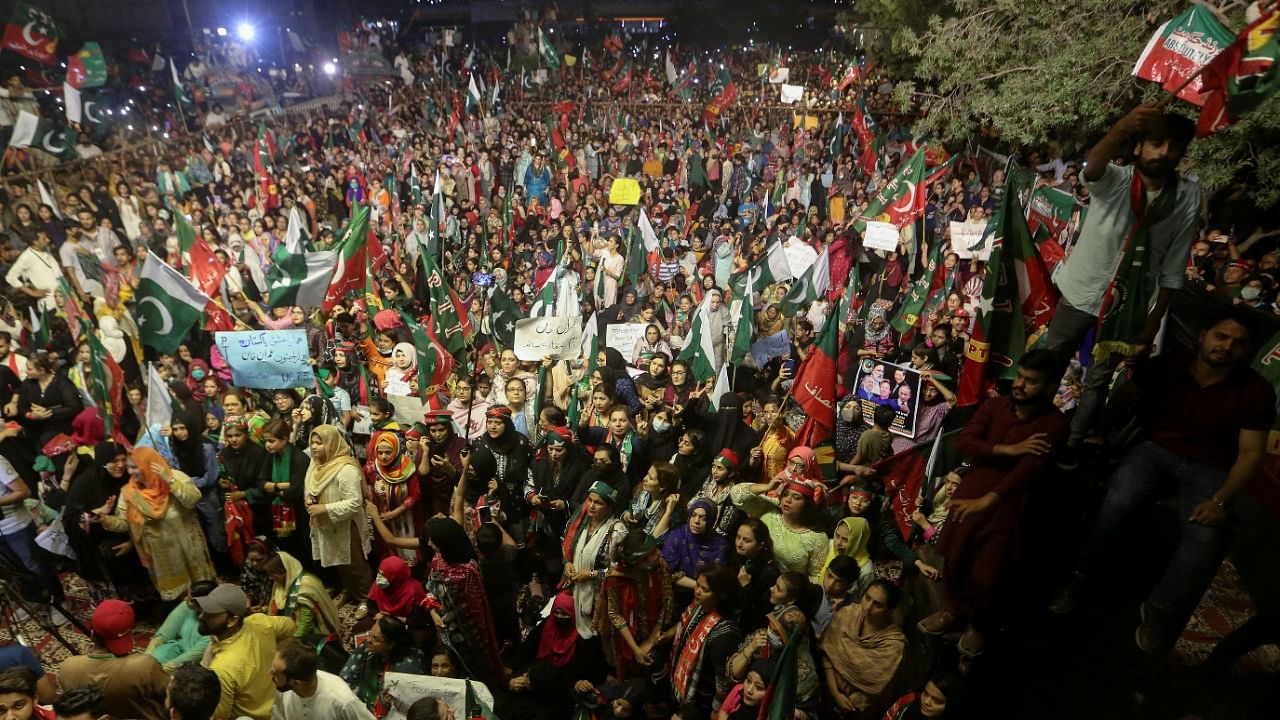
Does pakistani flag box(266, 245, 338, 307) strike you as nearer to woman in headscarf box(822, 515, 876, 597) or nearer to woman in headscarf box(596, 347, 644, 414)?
woman in headscarf box(596, 347, 644, 414)

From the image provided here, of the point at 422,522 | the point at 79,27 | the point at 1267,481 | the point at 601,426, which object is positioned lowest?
the point at 422,522

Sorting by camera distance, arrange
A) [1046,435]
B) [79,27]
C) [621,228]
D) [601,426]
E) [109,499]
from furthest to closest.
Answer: [79,27]
[621,228]
[601,426]
[109,499]
[1046,435]

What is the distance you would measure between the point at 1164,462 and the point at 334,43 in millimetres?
45137

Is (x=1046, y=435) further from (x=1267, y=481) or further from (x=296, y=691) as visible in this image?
(x=296, y=691)

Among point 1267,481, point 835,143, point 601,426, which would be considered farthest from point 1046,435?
point 835,143

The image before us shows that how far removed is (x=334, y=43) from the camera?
3959cm

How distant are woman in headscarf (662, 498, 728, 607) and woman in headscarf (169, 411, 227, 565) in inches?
155

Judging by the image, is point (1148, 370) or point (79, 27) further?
point (79, 27)

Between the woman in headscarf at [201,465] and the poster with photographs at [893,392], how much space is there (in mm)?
5601

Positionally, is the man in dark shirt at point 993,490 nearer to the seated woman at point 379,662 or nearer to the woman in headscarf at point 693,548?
the woman in headscarf at point 693,548

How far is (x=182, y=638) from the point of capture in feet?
14.2

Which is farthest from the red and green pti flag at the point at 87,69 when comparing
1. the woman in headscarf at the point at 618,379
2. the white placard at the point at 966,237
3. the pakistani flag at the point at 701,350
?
the white placard at the point at 966,237

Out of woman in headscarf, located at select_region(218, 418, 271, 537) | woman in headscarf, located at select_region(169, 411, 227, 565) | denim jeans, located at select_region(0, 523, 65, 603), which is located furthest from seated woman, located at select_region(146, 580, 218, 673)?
denim jeans, located at select_region(0, 523, 65, 603)

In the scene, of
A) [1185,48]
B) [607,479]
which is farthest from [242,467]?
[1185,48]
